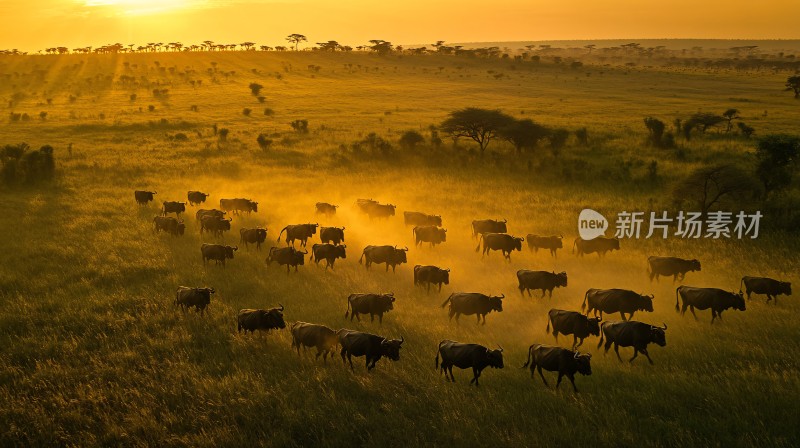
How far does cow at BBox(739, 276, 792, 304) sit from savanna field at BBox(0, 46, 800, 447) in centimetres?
38

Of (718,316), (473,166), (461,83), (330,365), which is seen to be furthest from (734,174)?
(461,83)

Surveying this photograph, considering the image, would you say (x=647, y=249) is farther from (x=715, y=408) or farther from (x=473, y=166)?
(x=473, y=166)

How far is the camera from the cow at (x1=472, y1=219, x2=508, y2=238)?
22516 millimetres

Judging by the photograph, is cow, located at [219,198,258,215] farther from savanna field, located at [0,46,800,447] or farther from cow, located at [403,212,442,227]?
cow, located at [403,212,442,227]

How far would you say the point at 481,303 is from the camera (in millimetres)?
13805

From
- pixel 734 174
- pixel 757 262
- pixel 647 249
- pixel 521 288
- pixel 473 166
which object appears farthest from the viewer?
pixel 473 166

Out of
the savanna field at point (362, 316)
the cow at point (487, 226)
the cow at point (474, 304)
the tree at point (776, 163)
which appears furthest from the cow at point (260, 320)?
the tree at point (776, 163)

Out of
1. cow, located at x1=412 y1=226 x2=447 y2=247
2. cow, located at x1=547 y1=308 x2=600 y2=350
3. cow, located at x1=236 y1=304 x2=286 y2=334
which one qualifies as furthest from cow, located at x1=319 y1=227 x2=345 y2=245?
cow, located at x1=547 y1=308 x2=600 y2=350

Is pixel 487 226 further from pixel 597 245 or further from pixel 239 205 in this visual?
pixel 239 205

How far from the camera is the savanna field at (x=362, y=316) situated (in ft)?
30.7

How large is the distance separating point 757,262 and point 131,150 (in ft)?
138

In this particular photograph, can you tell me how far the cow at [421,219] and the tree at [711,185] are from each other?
11.8 m

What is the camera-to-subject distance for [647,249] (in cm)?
2091

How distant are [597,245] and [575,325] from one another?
27.6ft
